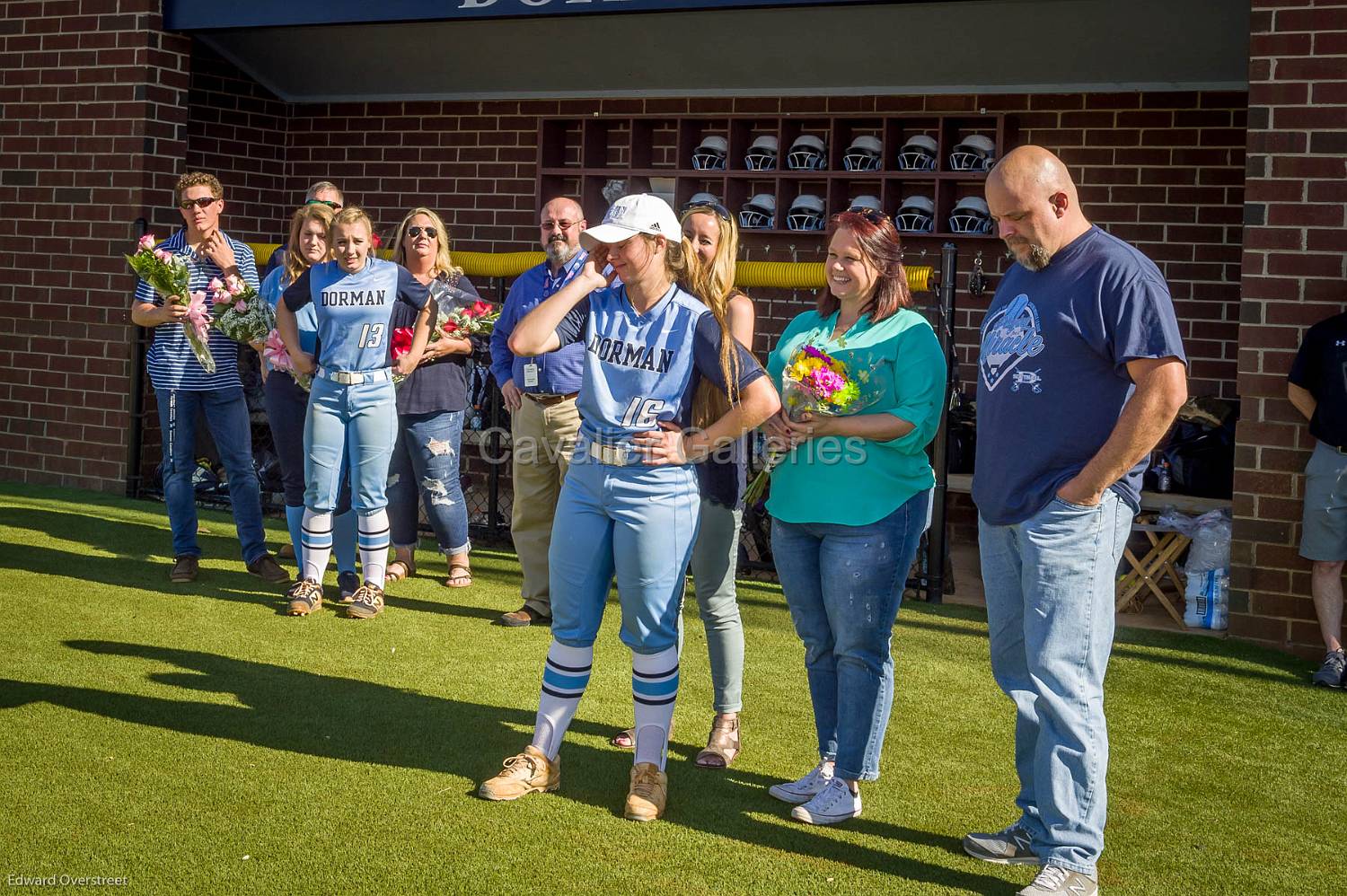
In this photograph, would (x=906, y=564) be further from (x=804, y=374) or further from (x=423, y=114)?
(x=423, y=114)

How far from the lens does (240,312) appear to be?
6.78 metres

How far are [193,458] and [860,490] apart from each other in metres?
4.37

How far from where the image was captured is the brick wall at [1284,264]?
21.9ft

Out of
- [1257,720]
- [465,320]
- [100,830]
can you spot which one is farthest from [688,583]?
[100,830]

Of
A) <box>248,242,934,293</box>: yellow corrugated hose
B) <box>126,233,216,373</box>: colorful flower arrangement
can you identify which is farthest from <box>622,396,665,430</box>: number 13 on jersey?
<box>126,233,216,373</box>: colorful flower arrangement

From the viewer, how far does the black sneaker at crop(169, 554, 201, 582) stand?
712 centimetres

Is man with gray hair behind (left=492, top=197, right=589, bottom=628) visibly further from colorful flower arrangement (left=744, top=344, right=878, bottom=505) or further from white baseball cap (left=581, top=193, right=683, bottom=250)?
colorful flower arrangement (left=744, top=344, right=878, bottom=505)

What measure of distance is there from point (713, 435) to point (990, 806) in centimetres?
152

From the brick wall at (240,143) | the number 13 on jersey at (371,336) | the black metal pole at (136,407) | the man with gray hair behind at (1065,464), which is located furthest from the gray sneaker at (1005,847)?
the brick wall at (240,143)

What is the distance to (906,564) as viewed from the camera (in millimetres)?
4094

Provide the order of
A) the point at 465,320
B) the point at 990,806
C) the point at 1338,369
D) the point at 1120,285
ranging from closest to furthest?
the point at 1120,285, the point at 990,806, the point at 1338,369, the point at 465,320

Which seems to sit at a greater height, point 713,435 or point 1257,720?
point 713,435

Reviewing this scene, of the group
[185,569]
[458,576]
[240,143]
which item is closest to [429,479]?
[458,576]

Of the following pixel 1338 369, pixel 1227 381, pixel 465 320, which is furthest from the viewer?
pixel 1227 381
